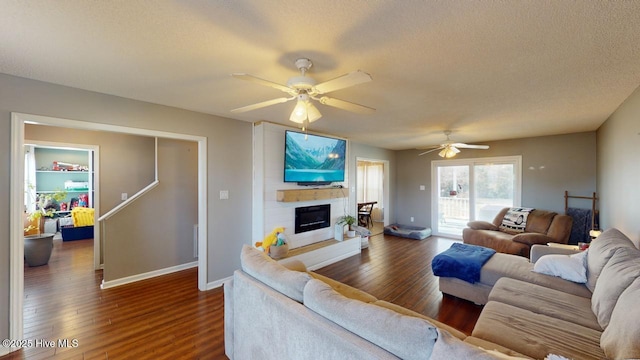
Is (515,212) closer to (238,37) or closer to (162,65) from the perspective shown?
(238,37)

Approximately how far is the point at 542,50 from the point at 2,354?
4.76 m

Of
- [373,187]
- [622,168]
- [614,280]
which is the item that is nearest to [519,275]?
Answer: [614,280]

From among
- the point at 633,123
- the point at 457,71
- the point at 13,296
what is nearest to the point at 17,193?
the point at 13,296

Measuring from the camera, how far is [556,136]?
4.95 meters

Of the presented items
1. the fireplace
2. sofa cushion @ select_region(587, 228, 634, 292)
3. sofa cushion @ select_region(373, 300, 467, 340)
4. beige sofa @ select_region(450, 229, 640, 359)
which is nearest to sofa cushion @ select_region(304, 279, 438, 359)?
sofa cushion @ select_region(373, 300, 467, 340)

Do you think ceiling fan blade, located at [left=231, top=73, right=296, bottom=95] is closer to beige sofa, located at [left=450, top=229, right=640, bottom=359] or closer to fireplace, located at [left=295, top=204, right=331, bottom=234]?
beige sofa, located at [left=450, top=229, right=640, bottom=359]

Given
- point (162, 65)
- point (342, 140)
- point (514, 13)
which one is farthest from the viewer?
point (342, 140)

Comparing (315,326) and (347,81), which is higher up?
(347,81)

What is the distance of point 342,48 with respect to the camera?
5.54ft

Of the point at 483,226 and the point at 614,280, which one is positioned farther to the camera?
the point at 483,226

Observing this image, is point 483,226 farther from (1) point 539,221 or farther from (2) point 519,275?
(2) point 519,275

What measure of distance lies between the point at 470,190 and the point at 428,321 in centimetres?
566

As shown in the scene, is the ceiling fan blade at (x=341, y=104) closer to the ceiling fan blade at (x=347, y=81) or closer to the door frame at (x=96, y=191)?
the ceiling fan blade at (x=347, y=81)

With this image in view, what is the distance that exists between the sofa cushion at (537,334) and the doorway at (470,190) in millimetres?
4539
